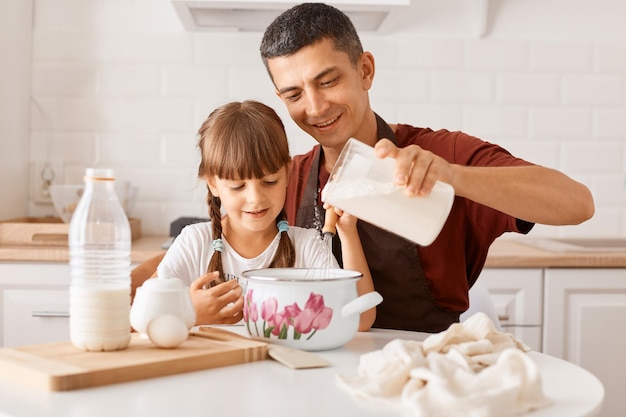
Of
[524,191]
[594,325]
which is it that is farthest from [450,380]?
[594,325]

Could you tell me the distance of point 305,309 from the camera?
113 centimetres

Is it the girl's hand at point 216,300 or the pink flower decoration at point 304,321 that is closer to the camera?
the pink flower decoration at point 304,321

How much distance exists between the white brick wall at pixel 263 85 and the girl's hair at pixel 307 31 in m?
1.03

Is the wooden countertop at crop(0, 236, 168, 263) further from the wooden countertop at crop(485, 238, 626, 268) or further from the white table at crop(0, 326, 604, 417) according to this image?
the white table at crop(0, 326, 604, 417)

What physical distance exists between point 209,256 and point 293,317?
1.83 ft

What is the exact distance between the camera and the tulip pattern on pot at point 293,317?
1.13 m

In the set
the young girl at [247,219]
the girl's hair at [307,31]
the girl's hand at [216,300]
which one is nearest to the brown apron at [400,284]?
the young girl at [247,219]

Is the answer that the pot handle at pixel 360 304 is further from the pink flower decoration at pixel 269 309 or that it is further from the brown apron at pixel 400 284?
the brown apron at pixel 400 284

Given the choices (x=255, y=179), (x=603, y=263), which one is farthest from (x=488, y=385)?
(x=603, y=263)

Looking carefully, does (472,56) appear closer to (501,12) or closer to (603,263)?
(501,12)

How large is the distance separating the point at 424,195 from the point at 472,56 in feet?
5.94

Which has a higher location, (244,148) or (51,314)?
(244,148)

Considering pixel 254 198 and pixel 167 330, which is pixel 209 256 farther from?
pixel 167 330

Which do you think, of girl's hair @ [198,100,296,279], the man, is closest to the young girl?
girl's hair @ [198,100,296,279]
